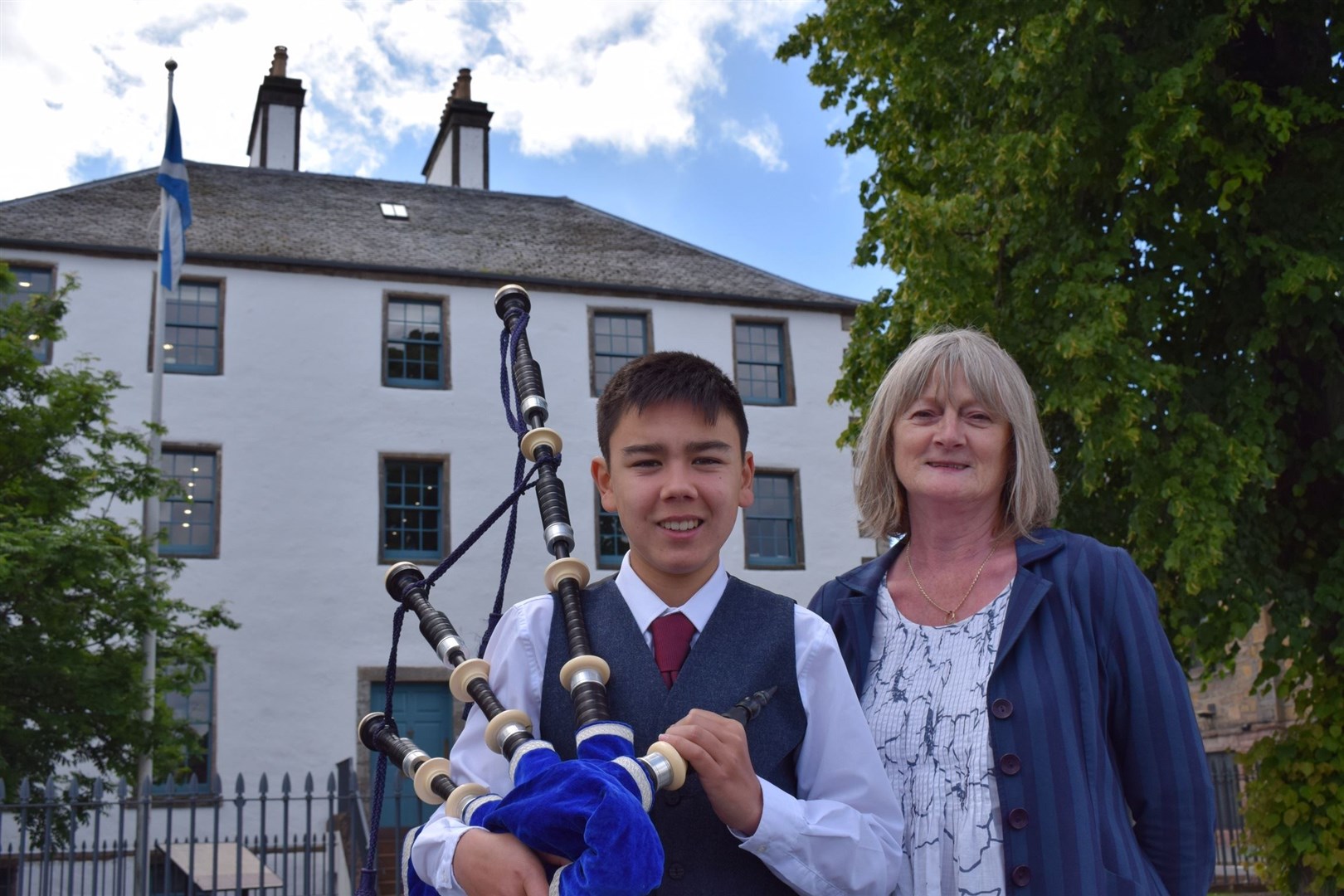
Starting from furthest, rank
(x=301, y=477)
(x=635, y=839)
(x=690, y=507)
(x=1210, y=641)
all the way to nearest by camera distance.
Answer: (x=301, y=477), (x=1210, y=641), (x=690, y=507), (x=635, y=839)

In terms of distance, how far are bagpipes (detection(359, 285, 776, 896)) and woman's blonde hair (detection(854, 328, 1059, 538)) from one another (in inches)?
33.1

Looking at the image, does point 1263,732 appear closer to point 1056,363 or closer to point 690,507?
point 1056,363

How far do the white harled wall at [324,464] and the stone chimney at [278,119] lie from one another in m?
5.95

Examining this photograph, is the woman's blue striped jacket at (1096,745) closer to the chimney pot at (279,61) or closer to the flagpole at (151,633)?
the flagpole at (151,633)

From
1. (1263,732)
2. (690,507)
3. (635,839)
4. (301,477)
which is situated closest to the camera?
(635,839)

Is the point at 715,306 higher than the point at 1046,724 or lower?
higher

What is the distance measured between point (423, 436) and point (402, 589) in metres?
17.8

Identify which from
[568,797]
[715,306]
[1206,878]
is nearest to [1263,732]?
[715,306]

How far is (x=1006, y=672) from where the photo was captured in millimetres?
2605

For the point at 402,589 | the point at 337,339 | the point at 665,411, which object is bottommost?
the point at 402,589

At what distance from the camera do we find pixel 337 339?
1994 cm

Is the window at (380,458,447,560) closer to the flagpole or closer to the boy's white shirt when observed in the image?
the flagpole

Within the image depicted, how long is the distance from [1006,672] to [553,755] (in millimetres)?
1106

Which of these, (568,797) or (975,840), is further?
(975,840)
